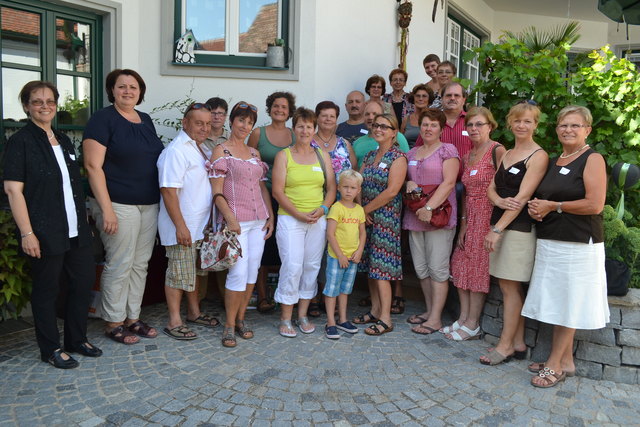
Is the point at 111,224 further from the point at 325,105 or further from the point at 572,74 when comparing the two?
the point at 572,74

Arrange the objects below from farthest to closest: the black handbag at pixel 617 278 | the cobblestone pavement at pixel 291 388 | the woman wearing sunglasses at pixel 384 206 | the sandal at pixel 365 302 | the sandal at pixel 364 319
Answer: the sandal at pixel 365 302, the sandal at pixel 364 319, the woman wearing sunglasses at pixel 384 206, the black handbag at pixel 617 278, the cobblestone pavement at pixel 291 388

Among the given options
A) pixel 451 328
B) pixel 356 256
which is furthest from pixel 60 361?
pixel 451 328

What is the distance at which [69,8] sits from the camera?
5.27 m

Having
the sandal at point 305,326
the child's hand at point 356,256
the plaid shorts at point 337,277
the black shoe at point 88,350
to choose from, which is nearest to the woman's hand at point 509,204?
the child's hand at point 356,256

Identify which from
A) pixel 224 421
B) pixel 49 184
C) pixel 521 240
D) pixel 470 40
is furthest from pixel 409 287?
pixel 470 40

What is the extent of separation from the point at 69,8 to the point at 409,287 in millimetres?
4288

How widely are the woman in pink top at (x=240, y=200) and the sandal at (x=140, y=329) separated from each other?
598 millimetres

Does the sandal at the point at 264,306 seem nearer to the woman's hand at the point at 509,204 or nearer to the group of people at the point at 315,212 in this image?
the group of people at the point at 315,212

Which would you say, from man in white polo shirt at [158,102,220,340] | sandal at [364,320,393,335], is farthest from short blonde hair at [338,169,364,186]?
sandal at [364,320,393,335]

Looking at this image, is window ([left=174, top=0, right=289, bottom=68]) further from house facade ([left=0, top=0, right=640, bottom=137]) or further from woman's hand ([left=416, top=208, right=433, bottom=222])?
woman's hand ([left=416, top=208, right=433, bottom=222])

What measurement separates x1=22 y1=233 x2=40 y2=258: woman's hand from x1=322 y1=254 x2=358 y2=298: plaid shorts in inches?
85.4

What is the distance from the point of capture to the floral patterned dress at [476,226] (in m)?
4.25

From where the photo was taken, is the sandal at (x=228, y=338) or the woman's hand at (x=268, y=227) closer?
the sandal at (x=228, y=338)

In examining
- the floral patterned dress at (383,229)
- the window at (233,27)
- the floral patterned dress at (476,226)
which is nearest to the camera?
the floral patterned dress at (476,226)
